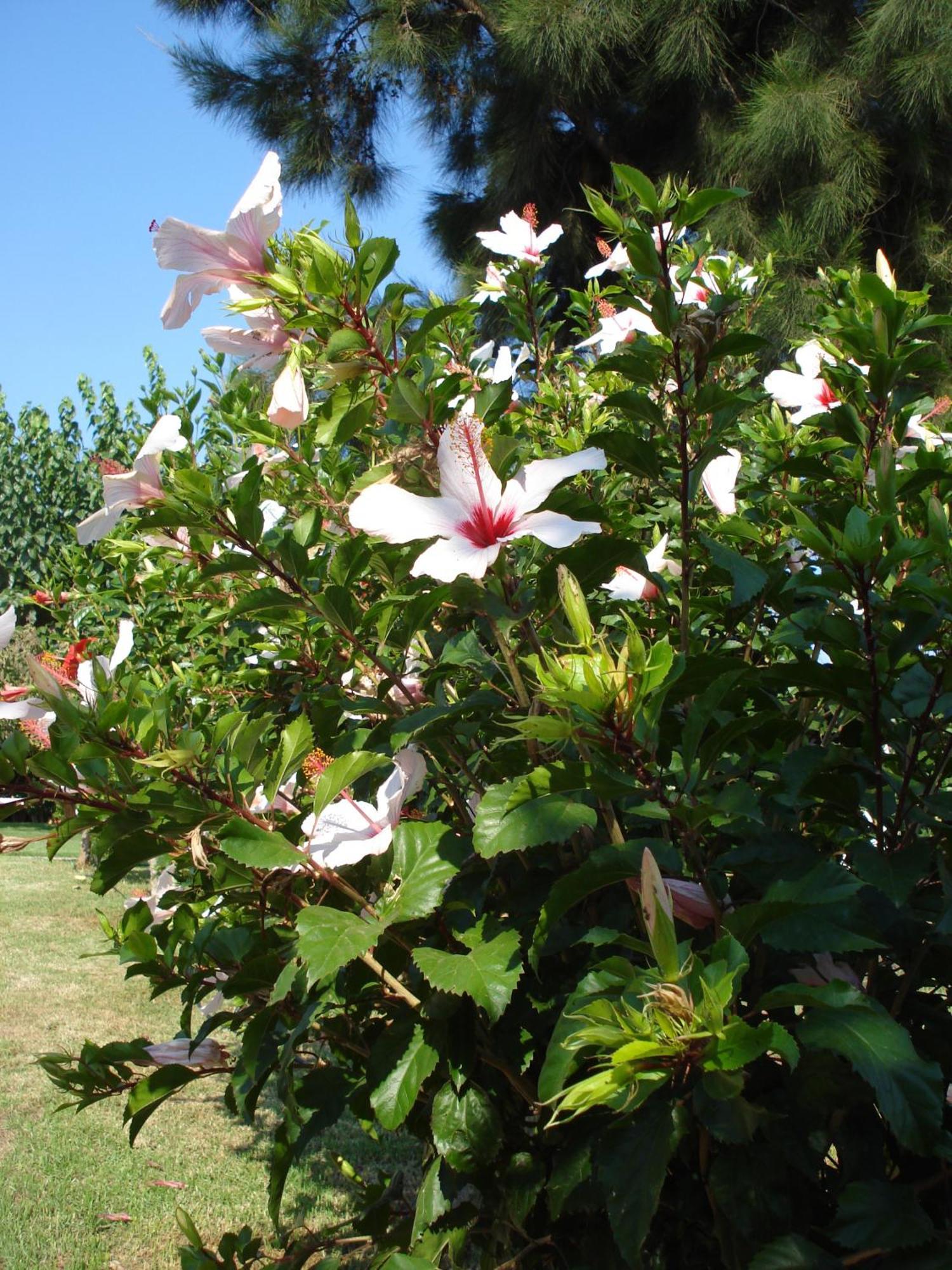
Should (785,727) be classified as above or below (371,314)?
below

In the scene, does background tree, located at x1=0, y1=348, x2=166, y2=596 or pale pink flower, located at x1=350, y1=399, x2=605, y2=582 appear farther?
background tree, located at x1=0, y1=348, x2=166, y2=596

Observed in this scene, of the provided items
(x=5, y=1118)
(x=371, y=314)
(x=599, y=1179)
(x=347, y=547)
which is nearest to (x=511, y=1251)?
(x=599, y=1179)

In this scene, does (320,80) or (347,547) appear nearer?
(347,547)

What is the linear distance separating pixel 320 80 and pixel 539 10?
2.50 metres

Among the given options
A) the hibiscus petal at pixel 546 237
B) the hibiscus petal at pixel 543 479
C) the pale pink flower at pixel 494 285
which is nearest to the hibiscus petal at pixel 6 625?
the hibiscus petal at pixel 543 479

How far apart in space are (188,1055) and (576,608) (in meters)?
0.99

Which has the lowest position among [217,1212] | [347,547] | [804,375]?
[217,1212]

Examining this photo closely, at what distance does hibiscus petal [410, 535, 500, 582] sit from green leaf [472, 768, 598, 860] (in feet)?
0.67

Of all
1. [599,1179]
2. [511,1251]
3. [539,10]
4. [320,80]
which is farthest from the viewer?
[320,80]

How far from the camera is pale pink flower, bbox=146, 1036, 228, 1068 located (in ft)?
5.01

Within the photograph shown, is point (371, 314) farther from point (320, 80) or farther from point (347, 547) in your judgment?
point (320, 80)

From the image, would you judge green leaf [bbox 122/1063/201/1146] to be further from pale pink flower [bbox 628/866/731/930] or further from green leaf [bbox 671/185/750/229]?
green leaf [bbox 671/185/750/229]

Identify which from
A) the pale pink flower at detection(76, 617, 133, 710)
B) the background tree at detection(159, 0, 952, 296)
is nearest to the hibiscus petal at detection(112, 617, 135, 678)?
the pale pink flower at detection(76, 617, 133, 710)

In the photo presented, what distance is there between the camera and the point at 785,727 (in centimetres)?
119
